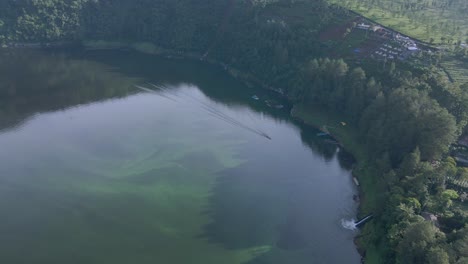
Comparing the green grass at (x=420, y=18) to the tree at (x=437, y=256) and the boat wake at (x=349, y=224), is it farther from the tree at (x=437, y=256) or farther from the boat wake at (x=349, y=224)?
the tree at (x=437, y=256)

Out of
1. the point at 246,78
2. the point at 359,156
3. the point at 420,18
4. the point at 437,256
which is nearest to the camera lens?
the point at 437,256

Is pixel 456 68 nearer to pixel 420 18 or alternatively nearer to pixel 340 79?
pixel 340 79

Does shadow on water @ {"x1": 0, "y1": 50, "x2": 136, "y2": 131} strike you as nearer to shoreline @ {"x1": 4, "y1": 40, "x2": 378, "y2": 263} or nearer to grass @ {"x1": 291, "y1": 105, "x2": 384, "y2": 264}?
shoreline @ {"x1": 4, "y1": 40, "x2": 378, "y2": 263}

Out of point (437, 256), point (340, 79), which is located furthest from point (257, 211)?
point (340, 79)

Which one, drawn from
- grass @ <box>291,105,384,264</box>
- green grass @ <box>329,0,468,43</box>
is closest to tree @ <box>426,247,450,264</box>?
grass @ <box>291,105,384,264</box>

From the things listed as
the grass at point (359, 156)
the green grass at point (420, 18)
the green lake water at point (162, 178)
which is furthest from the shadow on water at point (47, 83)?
the green grass at point (420, 18)

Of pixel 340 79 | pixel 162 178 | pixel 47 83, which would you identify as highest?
pixel 340 79
